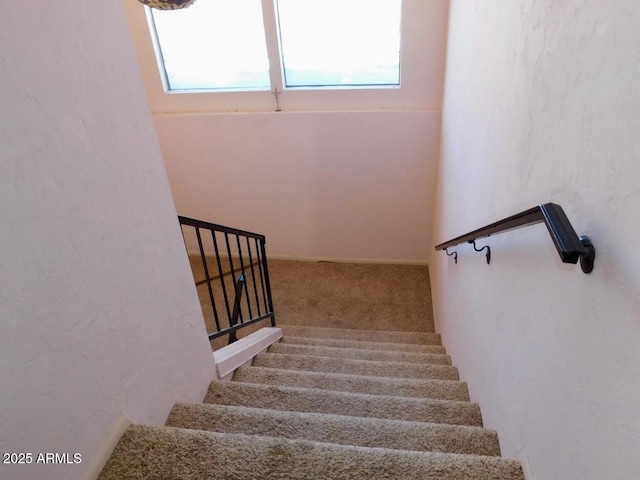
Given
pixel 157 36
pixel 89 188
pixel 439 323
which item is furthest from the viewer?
pixel 157 36


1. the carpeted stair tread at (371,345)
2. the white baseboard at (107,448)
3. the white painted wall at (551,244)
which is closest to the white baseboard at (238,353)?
the carpeted stair tread at (371,345)

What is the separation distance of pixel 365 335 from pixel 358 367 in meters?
1.15

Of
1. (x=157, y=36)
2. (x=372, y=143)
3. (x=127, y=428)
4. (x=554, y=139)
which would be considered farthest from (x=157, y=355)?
(x=157, y=36)

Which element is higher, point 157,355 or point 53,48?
point 53,48

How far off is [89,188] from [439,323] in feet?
9.67

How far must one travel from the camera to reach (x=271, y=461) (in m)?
1.11

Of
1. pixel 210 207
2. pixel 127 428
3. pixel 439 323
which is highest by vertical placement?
pixel 127 428

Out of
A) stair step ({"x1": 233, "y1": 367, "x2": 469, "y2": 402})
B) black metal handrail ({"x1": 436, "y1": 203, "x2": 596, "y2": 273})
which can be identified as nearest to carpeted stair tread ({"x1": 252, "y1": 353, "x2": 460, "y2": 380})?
stair step ({"x1": 233, "y1": 367, "x2": 469, "y2": 402})

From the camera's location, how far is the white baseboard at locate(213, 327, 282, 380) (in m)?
1.90

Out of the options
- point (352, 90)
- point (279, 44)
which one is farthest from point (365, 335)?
point (279, 44)

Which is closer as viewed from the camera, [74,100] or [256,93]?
[74,100]

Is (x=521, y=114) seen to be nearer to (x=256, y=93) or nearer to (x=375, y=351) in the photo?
(x=375, y=351)

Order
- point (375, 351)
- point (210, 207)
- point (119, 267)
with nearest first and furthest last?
point (119, 267), point (375, 351), point (210, 207)

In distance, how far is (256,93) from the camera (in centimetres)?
372
